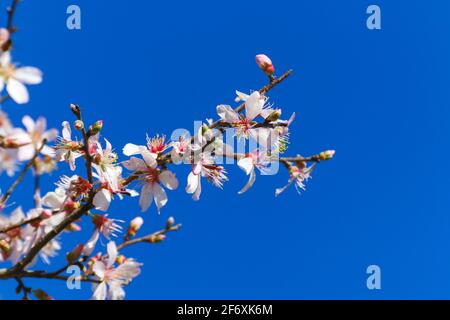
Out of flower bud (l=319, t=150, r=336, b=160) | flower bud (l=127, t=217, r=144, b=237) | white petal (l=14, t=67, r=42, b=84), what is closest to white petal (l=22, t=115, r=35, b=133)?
white petal (l=14, t=67, r=42, b=84)

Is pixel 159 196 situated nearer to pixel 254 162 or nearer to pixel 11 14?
pixel 254 162

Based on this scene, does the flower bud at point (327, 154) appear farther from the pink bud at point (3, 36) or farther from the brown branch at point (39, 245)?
the pink bud at point (3, 36)

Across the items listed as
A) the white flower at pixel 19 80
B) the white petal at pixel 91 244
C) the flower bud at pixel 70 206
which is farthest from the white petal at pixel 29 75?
the white petal at pixel 91 244

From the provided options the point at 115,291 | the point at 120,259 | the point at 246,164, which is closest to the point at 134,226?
the point at 120,259

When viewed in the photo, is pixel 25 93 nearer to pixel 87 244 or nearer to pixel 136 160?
pixel 136 160

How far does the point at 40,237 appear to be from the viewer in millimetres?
2463

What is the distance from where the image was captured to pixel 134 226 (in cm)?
287

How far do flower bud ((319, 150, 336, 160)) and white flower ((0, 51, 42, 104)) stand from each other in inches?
55.4

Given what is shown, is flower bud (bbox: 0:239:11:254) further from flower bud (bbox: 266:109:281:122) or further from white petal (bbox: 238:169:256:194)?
flower bud (bbox: 266:109:281:122)

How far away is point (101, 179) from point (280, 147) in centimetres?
96

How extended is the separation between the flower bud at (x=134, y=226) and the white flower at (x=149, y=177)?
270mm
